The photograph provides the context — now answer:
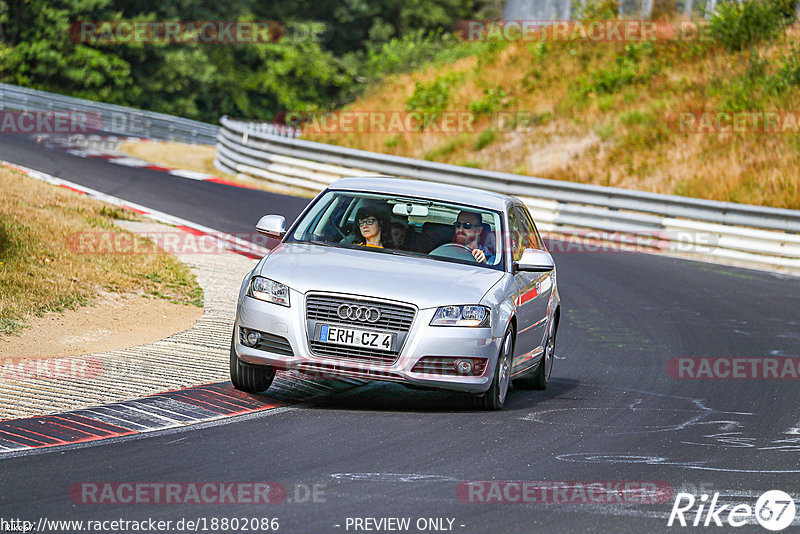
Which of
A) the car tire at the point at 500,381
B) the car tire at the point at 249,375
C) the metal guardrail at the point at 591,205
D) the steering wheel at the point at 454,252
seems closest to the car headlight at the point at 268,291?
the car tire at the point at 249,375

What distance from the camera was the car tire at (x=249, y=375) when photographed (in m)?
8.87

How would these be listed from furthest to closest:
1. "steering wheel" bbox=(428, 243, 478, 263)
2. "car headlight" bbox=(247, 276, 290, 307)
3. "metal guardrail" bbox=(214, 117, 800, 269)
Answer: "metal guardrail" bbox=(214, 117, 800, 269) → "steering wheel" bbox=(428, 243, 478, 263) → "car headlight" bbox=(247, 276, 290, 307)

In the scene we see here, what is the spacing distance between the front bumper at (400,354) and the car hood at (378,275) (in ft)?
0.53

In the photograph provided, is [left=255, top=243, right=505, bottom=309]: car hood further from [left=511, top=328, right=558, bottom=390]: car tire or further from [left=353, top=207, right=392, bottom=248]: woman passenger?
[left=511, top=328, right=558, bottom=390]: car tire

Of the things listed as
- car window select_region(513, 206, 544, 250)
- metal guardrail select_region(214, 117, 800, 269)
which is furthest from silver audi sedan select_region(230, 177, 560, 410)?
metal guardrail select_region(214, 117, 800, 269)

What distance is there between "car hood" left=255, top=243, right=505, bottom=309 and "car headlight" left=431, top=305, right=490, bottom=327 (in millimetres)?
50

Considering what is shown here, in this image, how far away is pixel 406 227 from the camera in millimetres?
9672

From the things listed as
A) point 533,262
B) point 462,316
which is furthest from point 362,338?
point 533,262

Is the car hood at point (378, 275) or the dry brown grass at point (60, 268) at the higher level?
the car hood at point (378, 275)

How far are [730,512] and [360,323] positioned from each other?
2925mm

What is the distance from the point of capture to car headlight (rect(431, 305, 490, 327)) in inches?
333

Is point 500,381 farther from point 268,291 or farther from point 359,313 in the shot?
point 268,291

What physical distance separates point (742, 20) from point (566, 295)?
19.4 metres

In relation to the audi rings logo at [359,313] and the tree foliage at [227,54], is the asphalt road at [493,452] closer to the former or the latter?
the audi rings logo at [359,313]
